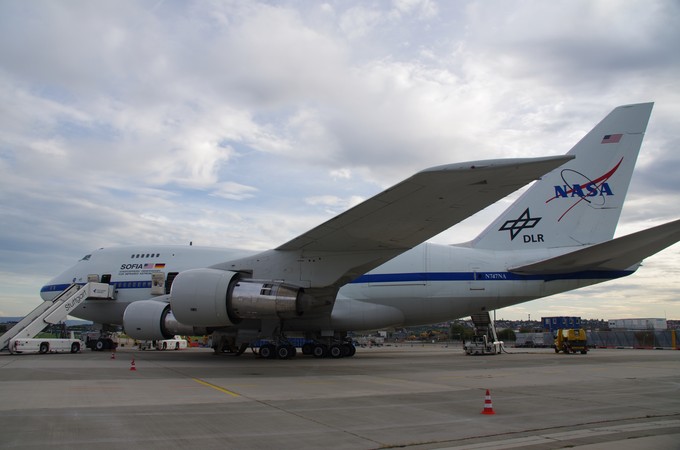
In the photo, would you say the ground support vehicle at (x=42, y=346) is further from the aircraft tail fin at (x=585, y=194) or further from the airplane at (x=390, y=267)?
the aircraft tail fin at (x=585, y=194)

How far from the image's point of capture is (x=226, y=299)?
583 inches

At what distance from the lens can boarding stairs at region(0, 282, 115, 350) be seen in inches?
809

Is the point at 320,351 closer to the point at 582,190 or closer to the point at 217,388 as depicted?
the point at 217,388

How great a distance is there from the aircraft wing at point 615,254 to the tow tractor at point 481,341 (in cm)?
504

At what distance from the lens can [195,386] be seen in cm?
977

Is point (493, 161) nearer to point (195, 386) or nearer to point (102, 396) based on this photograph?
point (195, 386)

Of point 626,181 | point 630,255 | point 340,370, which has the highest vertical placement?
point 626,181

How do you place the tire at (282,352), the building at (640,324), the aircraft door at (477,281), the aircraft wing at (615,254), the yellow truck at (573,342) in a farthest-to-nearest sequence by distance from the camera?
the building at (640,324) < the yellow truck at (573,342) < the aircraft door at (477,281) < the tire at (282,352) < the aircraft wing at (615,254)

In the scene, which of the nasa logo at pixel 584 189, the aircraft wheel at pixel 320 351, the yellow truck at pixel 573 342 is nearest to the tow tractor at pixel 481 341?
the yellow truck at pixel 573 342

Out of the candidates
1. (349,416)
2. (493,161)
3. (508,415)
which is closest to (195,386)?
(349,416)

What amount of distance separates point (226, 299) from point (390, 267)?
7.40m

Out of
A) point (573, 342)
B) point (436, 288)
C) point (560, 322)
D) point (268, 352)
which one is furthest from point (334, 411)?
point (560, 322)

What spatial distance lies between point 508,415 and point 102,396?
6.34 metres

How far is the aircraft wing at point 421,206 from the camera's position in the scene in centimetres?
965
